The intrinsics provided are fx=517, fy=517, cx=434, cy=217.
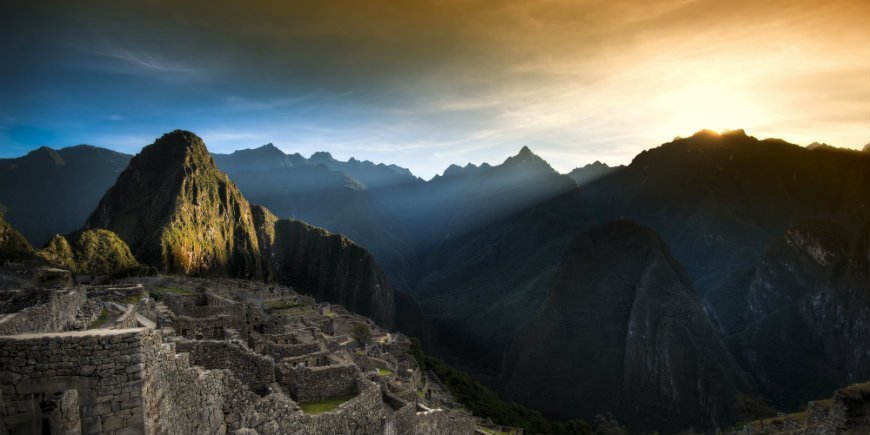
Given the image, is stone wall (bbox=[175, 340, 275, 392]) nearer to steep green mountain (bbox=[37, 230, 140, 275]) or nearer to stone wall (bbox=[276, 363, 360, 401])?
stone wall (bbox=[276, 363, 360, 401])

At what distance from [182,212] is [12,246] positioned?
270 ft

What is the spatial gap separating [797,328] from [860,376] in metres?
22.2

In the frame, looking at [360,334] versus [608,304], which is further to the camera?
[608,304]

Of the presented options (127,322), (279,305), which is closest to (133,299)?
(127,322)

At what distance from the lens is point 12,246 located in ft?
194

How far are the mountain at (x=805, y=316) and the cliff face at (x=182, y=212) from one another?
128278mm

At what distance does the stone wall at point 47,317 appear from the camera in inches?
384

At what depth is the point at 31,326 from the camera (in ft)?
35.8

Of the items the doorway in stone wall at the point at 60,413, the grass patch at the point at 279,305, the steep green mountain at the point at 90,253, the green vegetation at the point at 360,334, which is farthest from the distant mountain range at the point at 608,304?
the doorway in stone wall at the point at 60,413

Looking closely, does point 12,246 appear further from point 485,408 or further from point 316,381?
point 316,381

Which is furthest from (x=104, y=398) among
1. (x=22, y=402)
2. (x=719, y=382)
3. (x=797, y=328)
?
(x=797, y=328)

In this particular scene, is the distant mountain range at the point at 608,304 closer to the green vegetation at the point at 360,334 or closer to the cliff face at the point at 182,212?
the cliff face at the point at 182,212

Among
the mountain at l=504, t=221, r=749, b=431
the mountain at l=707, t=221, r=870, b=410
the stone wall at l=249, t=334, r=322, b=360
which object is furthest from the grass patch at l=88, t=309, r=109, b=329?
the mountain at l=707, t=221, r=870, b=410

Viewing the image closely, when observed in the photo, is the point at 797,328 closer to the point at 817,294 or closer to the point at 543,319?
the point at 817,294
